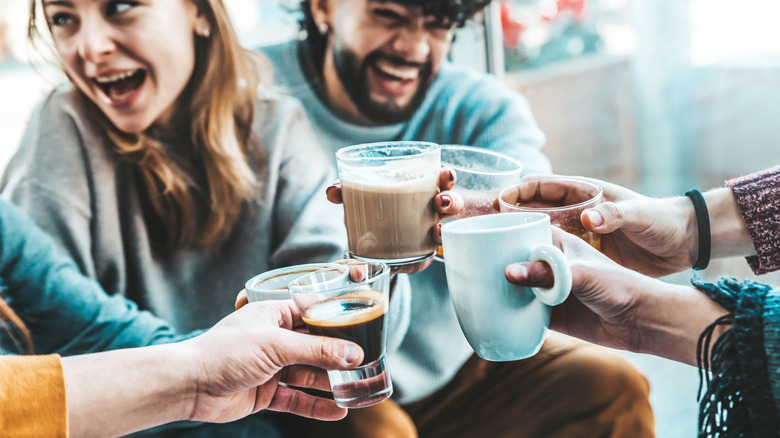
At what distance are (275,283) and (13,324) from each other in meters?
0.56

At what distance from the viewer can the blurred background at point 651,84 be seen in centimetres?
184

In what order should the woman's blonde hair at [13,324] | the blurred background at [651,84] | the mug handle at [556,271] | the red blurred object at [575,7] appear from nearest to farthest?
the mug handle at [556,271]
the woman's blonde hair at [13,324]
the blurred background at [651,84]
the red blurred object at [575,7]

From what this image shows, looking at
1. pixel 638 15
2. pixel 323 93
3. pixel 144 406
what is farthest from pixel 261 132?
pixel 638 15

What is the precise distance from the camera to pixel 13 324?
1.09 meters

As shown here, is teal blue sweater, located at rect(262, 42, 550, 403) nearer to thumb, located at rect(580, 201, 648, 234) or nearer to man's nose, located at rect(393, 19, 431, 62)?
man's nose, located at rect(393, 19, 431, 62)

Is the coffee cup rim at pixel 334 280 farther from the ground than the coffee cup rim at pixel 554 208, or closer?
closer

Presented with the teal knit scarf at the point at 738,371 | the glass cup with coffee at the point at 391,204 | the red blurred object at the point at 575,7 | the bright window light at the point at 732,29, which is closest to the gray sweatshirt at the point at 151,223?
the glass cup with coffee at the point at 391,204

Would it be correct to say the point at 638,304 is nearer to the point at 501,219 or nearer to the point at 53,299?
the point at 501,219

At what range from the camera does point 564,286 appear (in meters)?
0.67

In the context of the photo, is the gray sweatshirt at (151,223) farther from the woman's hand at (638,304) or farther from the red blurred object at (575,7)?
the red blurred object at (575,7)

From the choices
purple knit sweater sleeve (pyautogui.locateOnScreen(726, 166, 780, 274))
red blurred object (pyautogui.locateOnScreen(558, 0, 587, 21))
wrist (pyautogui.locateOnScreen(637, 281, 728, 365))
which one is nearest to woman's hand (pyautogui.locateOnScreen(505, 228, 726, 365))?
wrist (pyautogui.locateOnScreen(637, 281, 728, 365))

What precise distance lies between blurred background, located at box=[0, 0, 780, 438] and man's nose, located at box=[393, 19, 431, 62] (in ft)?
0.77

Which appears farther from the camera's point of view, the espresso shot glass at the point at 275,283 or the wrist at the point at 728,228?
the wrist at the point at 728,228

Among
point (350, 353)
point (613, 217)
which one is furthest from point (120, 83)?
point (613, 217)
